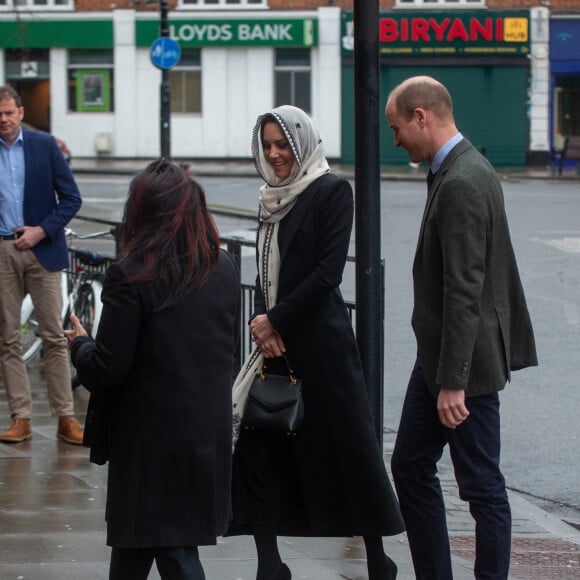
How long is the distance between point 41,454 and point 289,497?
8.46 ft

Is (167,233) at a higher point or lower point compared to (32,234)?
higher

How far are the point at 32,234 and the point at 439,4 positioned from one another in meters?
33.1

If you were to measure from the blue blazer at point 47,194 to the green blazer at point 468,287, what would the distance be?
3.13 m

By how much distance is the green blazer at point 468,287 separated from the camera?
167 inches

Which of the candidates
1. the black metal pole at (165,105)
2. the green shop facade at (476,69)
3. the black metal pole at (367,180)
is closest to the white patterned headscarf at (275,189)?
the black metal pole at (367,180)

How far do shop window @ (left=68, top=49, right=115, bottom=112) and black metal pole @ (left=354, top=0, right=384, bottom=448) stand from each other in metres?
34.7

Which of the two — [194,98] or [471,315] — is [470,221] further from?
[194,98]

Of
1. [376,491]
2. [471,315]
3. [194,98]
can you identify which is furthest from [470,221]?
[194,98]

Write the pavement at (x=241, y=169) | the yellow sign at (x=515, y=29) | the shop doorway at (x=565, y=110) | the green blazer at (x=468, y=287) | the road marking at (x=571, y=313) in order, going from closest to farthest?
the green blazer at (x=468, y=287) < the road marking at (x=571, y=313) < the pavement at (x=241, y=169) < the yellow sign at (x=515, y=29) < the shop doorway at (x=565, y=110)

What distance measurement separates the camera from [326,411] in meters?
4.82

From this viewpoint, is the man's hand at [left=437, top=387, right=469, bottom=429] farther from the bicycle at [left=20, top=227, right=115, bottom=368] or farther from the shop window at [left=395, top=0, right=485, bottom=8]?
the shop window at [left=395, top=0, right=485, bottom=8]

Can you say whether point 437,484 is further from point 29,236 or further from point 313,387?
point 29,236

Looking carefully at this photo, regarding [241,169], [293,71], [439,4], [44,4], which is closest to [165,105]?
[241,169]

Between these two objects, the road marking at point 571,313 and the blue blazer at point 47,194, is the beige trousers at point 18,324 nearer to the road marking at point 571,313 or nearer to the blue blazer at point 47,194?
the blue blazer at point 47,194
